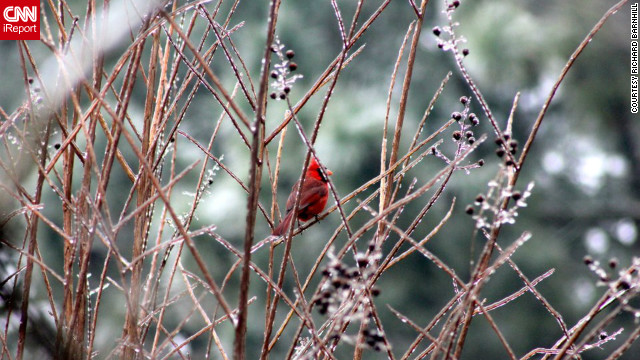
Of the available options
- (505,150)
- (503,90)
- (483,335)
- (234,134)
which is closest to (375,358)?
(483,335)

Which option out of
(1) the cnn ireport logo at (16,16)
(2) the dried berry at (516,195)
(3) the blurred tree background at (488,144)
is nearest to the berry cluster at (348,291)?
(2) the dried berry at (516,195)

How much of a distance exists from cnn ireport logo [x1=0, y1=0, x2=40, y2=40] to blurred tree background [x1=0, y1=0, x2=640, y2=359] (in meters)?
6.10

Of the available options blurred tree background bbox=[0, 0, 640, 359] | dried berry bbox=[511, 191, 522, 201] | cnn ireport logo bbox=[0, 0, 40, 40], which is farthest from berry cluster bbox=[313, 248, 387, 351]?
blurred tree background bbox=[0, 0, 640, 359]

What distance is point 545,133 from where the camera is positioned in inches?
419

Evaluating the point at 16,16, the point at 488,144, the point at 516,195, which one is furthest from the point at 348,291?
the point at 488,144

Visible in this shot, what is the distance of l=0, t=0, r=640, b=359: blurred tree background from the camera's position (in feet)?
28.6

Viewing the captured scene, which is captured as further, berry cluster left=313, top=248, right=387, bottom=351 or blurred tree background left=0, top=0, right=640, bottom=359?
blurred tree background left=0, top=0, right=640, bottom=359

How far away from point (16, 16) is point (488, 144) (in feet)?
28.4

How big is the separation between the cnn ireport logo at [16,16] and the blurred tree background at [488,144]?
610cm

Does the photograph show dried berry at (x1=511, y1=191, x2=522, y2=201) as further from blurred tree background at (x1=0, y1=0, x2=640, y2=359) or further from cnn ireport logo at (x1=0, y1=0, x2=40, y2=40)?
blurred tree background at (x1=0, y1=0, x2=640, y2=359)

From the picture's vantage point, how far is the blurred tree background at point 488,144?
344 inches

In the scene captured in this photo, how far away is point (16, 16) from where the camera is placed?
197cm

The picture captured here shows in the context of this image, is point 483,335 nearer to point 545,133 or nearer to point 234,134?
point 545,133

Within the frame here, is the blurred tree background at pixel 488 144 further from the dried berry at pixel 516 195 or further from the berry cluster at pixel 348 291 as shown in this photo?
the berry cluster at pixel 348 291
